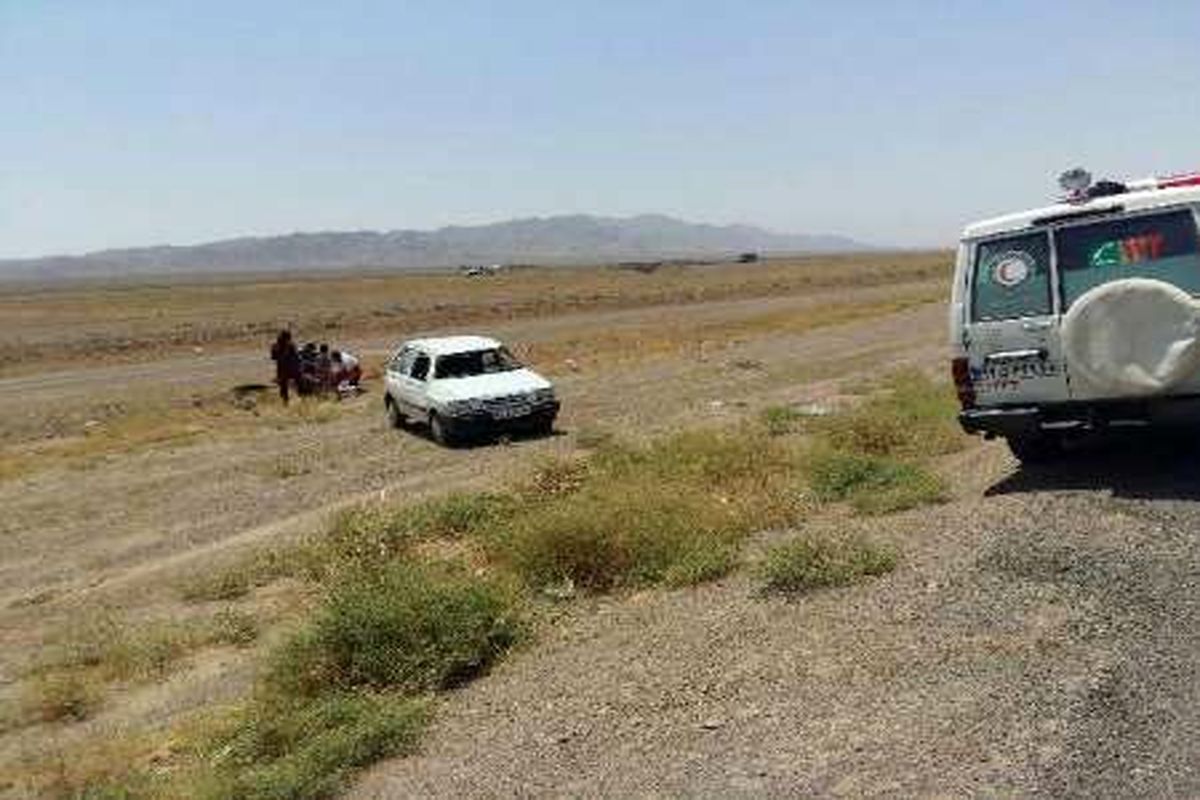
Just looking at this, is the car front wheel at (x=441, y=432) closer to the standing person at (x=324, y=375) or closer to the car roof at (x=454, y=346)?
the car roof at (x=454, y=346)

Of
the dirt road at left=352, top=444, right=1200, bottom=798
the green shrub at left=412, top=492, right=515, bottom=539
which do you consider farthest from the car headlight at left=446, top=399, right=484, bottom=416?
the dirt road at left=352, top=444, right=1200, bottom=798

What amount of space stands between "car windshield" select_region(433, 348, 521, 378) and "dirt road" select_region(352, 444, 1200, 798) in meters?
13.5

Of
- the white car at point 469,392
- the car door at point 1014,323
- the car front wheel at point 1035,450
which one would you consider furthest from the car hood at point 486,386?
the car door at point 1014,323

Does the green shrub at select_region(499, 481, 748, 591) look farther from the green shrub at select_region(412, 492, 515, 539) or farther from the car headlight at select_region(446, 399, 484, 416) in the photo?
the car headlight at select_region(446, 399, 484, 416)

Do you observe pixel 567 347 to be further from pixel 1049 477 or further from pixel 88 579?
pixel 1049 477

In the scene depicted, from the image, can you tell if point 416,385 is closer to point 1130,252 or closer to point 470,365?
point 470,365

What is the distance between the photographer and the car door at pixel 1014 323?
10.3m

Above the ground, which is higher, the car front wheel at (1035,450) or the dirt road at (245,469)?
the car front wheel at (1035,450)

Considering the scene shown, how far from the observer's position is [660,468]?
1493 cm

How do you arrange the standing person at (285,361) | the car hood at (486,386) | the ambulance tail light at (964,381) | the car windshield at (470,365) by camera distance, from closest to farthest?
the ambulance tail light at (964,381)
the car hood at (486,386)
the car windshield at (470,365)
the standing person at (285,361)

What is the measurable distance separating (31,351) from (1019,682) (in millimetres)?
58833

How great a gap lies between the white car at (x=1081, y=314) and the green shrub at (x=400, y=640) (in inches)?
176

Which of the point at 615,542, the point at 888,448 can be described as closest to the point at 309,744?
the point at 615,542

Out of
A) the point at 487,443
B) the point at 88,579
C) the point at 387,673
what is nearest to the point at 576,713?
the point at 387,673
